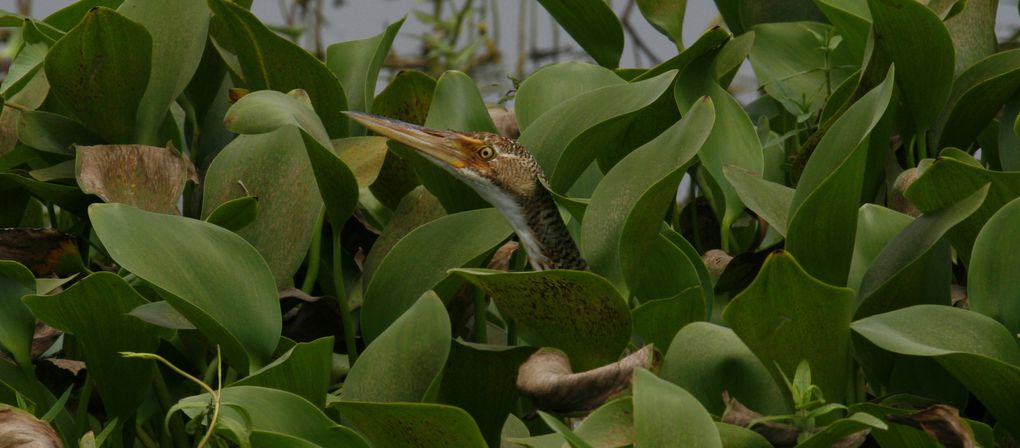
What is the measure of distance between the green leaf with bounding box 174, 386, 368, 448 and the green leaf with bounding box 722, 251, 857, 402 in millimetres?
307

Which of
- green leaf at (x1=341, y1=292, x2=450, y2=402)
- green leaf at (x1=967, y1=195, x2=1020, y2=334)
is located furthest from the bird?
green leaf at (x1=967, y1=195, x2=1020, y2=334)

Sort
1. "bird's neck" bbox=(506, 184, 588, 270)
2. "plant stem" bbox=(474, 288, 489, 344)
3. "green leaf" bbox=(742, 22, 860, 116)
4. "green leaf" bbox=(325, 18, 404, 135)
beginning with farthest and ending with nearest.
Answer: "green leaf" bbox=(742, 22, 860, 116)
"green leaf" bbox=(325, 18, 404, 135)
"bird's neck" bbox=(506, 184, 588, 270)
"plant stem" bbox=(474, 288, 489, 344)

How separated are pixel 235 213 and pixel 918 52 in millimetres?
675

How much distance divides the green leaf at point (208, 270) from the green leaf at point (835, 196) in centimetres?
46

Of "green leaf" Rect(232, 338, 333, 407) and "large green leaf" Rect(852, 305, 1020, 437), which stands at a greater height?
"large green leaf" Rect(852, 305, 1020, 437)

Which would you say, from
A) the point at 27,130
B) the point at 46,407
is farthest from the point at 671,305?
the point at 27,130

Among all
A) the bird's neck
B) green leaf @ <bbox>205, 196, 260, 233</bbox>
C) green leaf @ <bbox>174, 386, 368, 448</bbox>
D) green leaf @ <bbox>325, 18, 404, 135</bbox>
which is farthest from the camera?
green leaf @ <bbox>325, 18, 404, 135</bbox>

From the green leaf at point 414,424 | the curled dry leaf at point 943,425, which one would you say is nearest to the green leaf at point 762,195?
the curled dry leaf at point 943,425

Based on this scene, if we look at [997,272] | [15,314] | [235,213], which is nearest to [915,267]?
[997,272]

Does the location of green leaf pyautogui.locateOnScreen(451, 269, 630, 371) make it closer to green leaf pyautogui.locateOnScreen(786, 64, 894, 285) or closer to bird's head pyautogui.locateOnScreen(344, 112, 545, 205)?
green leaf pyautogui.locateOnScreen(786, 64, 894, 285)

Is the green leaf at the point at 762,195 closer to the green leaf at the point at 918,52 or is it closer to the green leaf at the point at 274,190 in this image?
the green leaf at the point at 918,52

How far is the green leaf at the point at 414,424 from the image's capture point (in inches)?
43.6

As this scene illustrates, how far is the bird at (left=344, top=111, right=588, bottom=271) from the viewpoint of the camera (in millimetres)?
1562

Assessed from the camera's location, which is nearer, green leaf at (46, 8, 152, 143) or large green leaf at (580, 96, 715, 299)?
large green leaf at (580, 96, 715, 299)
